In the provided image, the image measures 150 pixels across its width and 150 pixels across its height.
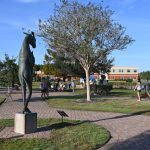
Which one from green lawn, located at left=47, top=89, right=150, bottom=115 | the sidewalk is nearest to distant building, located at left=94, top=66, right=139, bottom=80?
green lawn, located at left=47, top=89, right=150, bottom=115

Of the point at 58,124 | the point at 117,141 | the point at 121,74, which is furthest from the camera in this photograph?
the point at 121,74

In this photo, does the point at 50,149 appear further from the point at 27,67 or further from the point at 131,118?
the point at 131,118

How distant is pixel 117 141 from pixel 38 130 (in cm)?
285

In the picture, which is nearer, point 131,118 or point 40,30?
point 131,118

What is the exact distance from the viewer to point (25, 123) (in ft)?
41.2

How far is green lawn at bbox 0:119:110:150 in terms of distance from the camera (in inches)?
407

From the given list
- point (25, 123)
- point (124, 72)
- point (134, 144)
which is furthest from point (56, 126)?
point (124, 72)

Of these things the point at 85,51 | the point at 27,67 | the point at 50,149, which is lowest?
the point at 50,149

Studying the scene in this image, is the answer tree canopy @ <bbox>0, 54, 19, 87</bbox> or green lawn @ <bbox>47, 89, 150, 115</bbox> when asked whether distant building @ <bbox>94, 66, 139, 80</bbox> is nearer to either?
tree canopy @ <bbox>0, 54, 19, 87</bbox>

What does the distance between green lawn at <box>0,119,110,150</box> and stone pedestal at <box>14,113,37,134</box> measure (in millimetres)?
660

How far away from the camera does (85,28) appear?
27344 millimetres

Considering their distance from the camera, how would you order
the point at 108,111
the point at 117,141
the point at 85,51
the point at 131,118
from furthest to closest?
the point at 85,51, the point at 108,111, the point at 131,118, the point at 117,141

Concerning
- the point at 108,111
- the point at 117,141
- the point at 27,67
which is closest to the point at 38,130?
the point at 27,67

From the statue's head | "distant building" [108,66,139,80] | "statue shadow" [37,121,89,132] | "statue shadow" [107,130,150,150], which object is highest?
"distant building" [108,66,139,80]
